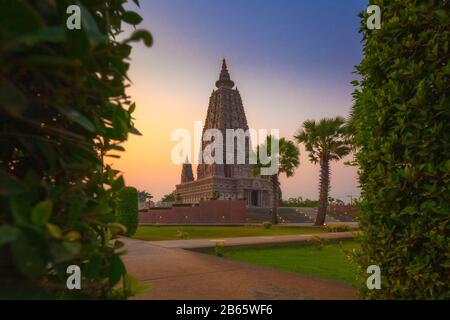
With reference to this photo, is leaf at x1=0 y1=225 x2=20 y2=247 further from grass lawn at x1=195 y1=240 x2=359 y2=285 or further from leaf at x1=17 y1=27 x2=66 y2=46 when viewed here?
grass lawn at x1=195 y1=240 x2=359 y2=285

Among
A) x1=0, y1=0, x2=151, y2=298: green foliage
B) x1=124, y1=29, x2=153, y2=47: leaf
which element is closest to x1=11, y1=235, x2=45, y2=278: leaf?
x1=0, y1=0, x2=151, y2=298: green foliage

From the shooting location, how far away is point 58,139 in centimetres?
149

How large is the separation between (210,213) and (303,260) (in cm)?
3469

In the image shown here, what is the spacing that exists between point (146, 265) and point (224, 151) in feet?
223

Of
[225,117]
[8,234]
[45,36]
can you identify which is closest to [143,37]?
[45,36]

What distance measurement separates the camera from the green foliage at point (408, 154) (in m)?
3.57

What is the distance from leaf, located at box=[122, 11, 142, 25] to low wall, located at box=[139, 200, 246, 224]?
42396mm

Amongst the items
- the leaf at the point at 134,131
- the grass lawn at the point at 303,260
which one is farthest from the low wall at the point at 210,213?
the leaf at the point at 134,131

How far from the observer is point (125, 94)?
1.71 metres

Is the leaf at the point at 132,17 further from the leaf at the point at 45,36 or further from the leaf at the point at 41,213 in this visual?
the leaf at the point at 41,213

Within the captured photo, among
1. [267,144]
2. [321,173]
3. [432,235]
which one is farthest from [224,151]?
[432,235]

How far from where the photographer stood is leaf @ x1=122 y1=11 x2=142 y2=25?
1.72 meters

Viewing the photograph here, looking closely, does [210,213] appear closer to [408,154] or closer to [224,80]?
[408,154]
